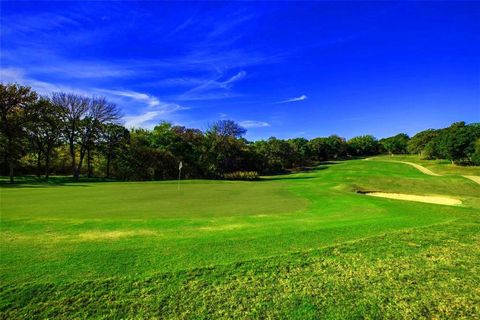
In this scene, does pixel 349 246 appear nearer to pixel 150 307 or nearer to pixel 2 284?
pixel 150 307

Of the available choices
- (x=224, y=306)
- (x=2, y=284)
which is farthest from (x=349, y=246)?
(x=2, y=284)

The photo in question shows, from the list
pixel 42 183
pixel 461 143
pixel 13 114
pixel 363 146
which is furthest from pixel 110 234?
pixel 363 146

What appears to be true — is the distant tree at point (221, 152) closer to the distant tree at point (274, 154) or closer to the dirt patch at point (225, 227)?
the distant tree at point (274, 154)

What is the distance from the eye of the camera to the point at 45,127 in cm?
4059

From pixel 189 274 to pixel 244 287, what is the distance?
101 centimetres

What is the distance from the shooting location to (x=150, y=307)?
4.23m

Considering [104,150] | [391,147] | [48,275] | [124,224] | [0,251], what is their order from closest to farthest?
[48,275] < [0,251] < [124,224] < [104,150] < [391,147]

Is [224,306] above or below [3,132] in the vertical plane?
below

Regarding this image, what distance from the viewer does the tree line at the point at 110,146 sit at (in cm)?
3612

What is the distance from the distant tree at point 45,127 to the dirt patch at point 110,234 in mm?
35321

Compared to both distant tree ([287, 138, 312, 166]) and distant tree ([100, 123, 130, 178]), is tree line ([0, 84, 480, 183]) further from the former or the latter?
distant tree ([287, 138, 312, 166])

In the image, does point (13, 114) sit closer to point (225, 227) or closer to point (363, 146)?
point (225, 227)

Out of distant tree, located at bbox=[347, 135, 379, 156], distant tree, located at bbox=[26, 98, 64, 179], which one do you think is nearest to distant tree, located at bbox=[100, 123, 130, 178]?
distant tree, located at bbox=[26, 98, 64, 179]

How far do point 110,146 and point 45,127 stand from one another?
8632 mm
